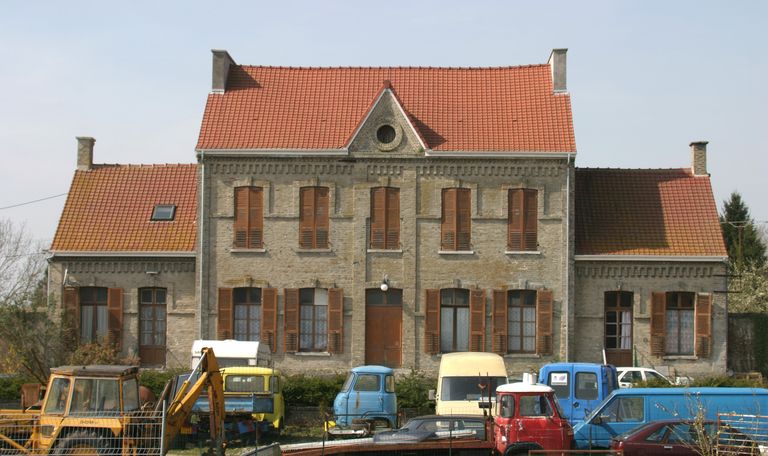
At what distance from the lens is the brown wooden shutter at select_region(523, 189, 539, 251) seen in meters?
38.1

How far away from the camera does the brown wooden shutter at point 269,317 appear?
38.1 metres

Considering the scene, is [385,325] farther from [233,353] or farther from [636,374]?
[636,374]

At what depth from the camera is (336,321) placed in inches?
1497

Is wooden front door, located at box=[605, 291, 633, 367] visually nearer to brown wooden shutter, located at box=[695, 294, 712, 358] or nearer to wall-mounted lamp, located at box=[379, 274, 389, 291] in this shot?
brown wooden shutter, located at box=[695, 294, 712, 358]

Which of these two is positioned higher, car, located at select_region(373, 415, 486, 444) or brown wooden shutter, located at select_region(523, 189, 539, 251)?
brown wooden shutter, located at select_region(523, 189, 539, 251)

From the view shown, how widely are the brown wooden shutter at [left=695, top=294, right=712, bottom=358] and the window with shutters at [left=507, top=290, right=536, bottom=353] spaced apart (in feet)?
17.3

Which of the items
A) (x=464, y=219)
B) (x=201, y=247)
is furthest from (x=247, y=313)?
(x=464, y=219)

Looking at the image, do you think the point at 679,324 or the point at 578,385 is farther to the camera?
the point at 679,324

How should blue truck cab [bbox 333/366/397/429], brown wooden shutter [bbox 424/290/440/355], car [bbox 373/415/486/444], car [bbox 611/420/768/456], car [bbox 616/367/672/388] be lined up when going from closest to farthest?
car [bbox 611/420/768/456]
car [bbox 373/415/486/444]
blue truck cab [bbox 333/366/397/429]
car [bbox 616/367/672/388]
brown wooden shutter [bbox 424/290/440/355]

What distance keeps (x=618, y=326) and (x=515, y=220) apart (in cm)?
484

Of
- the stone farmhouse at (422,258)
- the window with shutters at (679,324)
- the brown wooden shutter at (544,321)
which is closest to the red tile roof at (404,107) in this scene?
the stone farmhouse at (422,258)

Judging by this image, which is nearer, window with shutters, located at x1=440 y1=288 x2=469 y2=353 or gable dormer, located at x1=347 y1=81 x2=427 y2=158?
gable dormer, located at x1=347 y1=81 x2=427 y2=158

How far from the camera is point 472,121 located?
3903cm

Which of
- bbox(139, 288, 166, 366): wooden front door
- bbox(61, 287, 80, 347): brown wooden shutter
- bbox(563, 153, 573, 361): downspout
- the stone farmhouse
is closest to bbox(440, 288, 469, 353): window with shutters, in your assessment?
the stone farmhouse
